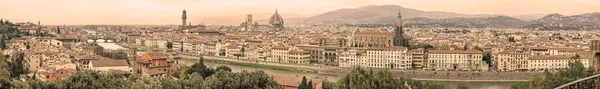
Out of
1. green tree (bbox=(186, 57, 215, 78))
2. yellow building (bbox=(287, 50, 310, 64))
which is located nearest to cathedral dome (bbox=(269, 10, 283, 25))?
yellow building (bbox=(287, 50, 310, 64))

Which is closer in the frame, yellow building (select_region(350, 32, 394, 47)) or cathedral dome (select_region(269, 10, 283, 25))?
yellow building (select_region(350, 32, 394, 47))

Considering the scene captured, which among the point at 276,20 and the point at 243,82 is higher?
the point at 276,20

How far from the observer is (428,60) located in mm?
15844

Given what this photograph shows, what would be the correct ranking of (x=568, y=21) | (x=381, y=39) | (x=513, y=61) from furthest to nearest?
(x=568, y=21) → (x=381, y=39) → (x=513, y=61)

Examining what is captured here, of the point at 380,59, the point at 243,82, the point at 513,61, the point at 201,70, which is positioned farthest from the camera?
the point at 380,59

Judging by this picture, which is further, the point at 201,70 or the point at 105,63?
the point at 105,63

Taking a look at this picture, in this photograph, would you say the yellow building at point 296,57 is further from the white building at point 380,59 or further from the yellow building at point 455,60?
the yellow building at point 455,60

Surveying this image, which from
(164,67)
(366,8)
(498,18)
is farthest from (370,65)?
(366,8)

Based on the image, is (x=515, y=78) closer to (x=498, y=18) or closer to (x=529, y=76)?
(x=529, y=76)

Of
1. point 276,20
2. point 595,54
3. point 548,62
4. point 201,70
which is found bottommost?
point 548,62

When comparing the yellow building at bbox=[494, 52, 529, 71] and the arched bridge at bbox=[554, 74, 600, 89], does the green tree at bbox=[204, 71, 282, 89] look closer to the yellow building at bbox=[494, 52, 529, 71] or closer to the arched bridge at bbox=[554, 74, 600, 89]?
the arched bridge at bbox=[554, 74, 600, 89]

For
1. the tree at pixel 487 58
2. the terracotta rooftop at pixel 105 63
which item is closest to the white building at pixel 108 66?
the terracotta rooftop at pixel 105 63

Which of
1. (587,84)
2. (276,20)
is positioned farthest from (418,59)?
(276,20)

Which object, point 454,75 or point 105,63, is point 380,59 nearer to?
point 454,75
